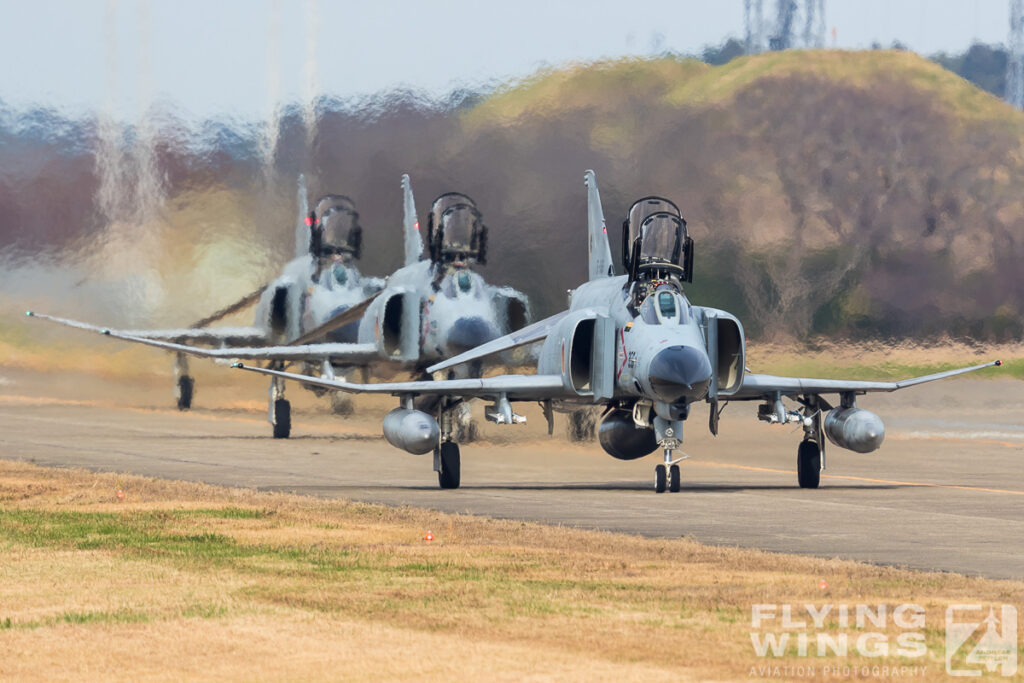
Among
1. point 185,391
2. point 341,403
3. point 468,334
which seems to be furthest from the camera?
point 185,391

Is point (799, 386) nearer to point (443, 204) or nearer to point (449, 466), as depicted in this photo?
point (449, 466)

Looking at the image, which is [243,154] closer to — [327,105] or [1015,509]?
[327,105]

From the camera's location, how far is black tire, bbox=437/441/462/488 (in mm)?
24688

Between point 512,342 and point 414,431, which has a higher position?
point 512,342

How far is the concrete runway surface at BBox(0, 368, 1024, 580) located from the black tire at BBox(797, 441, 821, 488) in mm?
243

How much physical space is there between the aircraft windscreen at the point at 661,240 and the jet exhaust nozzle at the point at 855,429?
A: 10.9ft

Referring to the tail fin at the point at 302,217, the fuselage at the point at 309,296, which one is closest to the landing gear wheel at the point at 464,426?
the fuselage at the point at 309,296

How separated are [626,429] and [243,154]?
1840 cm

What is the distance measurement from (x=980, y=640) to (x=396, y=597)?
4.26 m

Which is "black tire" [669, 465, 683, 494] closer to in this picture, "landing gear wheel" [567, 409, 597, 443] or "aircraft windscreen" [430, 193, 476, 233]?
"landing gear wheel" [567, 409, 597, 443]

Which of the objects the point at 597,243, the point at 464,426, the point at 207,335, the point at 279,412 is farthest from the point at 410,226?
the point at 597,243

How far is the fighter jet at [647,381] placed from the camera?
24094mm

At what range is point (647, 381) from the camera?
77.4 ft

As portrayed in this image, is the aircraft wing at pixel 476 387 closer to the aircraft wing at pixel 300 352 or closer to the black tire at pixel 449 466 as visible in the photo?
the black tire at pixel 449 466
